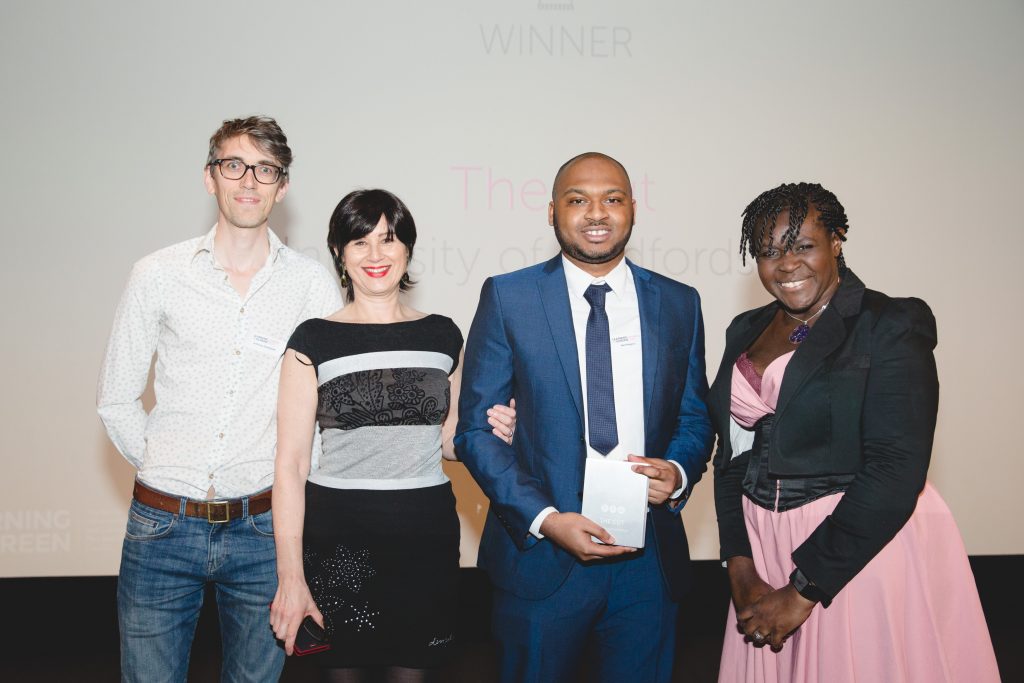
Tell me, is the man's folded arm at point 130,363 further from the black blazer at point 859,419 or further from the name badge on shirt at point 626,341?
the black blazer at point 859,419

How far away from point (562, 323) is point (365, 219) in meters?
0.59

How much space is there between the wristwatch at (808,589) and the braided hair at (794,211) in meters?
0.75

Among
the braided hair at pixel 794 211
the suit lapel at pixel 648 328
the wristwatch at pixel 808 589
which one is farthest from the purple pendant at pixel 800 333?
the wristwatch at pixel 808 589

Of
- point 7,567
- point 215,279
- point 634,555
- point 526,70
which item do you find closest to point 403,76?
point 526,70

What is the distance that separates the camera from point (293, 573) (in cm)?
182

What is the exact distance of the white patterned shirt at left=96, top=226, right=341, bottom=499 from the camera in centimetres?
193

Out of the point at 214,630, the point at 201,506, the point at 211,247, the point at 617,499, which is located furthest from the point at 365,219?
the point at 214,630

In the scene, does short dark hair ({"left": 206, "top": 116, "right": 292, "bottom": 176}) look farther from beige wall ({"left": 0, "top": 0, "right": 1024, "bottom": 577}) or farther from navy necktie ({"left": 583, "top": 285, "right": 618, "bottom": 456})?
beige wall ({"left": 0, "top": 0, "right": 1024, "bottom": 577})

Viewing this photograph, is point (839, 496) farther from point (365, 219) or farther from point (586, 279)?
point (365, 219)

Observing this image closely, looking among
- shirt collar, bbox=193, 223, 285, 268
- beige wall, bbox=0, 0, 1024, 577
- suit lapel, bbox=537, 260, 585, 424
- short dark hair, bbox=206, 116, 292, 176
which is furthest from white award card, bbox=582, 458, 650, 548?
beige wall, bbox=0, 0, 1024, 577

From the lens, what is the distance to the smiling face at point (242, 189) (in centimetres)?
196

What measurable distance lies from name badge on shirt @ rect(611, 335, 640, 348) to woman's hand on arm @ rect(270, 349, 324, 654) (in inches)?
30.3

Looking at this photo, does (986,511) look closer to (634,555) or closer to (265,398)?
(634,555)

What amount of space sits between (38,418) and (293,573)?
262 centimetres
